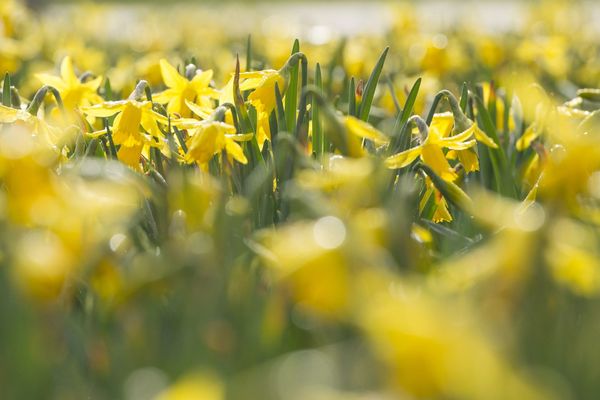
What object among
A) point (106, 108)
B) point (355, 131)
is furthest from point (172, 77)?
point (355, 131)

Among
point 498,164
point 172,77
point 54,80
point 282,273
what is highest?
point 282,273

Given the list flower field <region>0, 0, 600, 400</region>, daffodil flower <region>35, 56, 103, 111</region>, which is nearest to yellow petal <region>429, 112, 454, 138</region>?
flower field <region>0, 0, 600, 400</region>

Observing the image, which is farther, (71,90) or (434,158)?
(71,90)

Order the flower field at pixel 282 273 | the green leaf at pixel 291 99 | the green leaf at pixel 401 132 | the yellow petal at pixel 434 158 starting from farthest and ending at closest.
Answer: the green leaf at pixel 291 99
the green leaf at pixel 401 132
the yellow petal at pixel 434 158
the flower field at pixel 282 273

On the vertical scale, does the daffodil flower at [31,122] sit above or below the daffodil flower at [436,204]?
above

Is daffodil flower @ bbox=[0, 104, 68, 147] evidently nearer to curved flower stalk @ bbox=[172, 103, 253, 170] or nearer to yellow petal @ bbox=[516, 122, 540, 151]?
curved flower stalk @ bbox=[172, 103, 253, 170]

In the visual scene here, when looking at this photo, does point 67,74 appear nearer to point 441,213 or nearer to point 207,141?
point 207,141

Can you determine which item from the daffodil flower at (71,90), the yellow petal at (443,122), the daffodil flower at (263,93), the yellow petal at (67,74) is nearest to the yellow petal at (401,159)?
the yellow petal at (443,122)

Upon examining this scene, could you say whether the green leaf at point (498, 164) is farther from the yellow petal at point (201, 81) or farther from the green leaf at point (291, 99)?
the yellow petal at point (201, 81)
